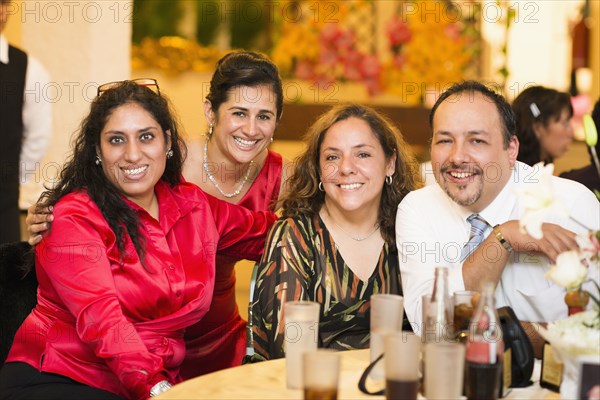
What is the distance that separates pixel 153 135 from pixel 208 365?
0.80m

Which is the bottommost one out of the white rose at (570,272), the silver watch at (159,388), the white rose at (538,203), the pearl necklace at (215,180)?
the silver watch at (159,388)

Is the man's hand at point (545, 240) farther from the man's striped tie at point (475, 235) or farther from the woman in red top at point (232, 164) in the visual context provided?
the woman in red top at point (232, 164)

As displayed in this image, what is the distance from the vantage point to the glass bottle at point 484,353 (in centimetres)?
160

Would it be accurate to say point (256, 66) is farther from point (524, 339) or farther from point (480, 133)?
point (524, 339)

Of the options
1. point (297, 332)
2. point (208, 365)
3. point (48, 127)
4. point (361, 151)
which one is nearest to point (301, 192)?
point (361, 151)

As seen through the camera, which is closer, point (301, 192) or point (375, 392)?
point (375, 392)

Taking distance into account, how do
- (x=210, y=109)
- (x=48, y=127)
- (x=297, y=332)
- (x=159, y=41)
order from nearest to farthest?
1. (x=297, y=332)
2. (x=210, y=109)
3. (x=48, y=127)
4. (x=159, y=41)

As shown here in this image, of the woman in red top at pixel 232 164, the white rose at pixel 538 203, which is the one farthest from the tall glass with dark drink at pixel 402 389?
the woman in red top at pixel 232 164

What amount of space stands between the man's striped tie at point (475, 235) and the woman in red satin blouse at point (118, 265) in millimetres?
690

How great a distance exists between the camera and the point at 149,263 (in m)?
2.28

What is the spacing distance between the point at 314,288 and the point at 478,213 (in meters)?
0.49

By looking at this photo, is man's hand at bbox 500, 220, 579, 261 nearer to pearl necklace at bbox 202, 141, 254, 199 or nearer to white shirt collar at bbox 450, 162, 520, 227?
white shirt collar at bbox 450, 162, 520, 227

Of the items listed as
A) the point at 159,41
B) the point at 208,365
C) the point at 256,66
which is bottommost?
the point at 208,365

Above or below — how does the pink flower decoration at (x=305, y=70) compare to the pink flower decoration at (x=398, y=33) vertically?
below
